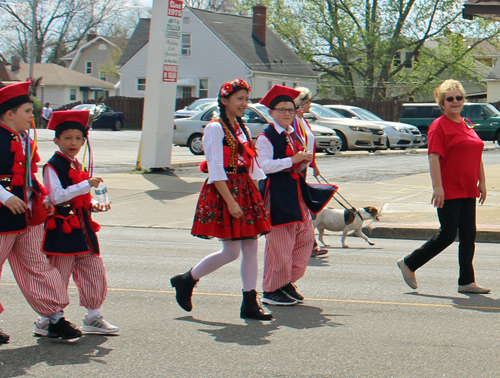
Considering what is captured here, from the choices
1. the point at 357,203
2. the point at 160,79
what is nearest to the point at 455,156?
the point at 357,203

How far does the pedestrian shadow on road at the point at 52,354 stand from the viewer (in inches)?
167

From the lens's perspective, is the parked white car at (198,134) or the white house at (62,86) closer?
the parked white car at (198,134)

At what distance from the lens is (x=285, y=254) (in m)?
5.79

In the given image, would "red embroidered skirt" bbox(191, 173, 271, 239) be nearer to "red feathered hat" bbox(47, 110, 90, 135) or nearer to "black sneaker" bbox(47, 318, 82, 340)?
"red feathered hat" bbox(47, 110, 90, 135)

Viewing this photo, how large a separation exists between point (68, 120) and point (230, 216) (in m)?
1.28

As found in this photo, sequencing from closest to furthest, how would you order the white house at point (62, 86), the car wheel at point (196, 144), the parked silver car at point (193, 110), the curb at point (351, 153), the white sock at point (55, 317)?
the white sock at point (55, 317) < the curb at point (351, 153) < the car wheel at point (196, 144) < the parked silver car at point (193, 110) < the white house at point (62, 86)

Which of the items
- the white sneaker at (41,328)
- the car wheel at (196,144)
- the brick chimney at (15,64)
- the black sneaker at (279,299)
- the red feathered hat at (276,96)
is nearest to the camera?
the white sneaker at (41,328)

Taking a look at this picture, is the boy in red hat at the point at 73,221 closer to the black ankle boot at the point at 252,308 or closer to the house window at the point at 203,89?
the black ankle boot at the point at 252,308

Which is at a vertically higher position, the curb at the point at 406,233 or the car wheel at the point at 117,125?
the car wheel at the point at 117,125

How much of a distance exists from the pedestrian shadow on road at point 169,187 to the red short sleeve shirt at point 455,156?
7.58 m

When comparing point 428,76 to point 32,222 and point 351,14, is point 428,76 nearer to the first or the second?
point 351,14

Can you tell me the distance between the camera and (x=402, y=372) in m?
4.17

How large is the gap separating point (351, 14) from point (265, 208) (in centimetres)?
4322

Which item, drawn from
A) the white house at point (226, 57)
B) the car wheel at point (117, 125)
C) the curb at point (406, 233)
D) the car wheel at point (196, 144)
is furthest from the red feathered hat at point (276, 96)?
the white house at point (226, 57)
